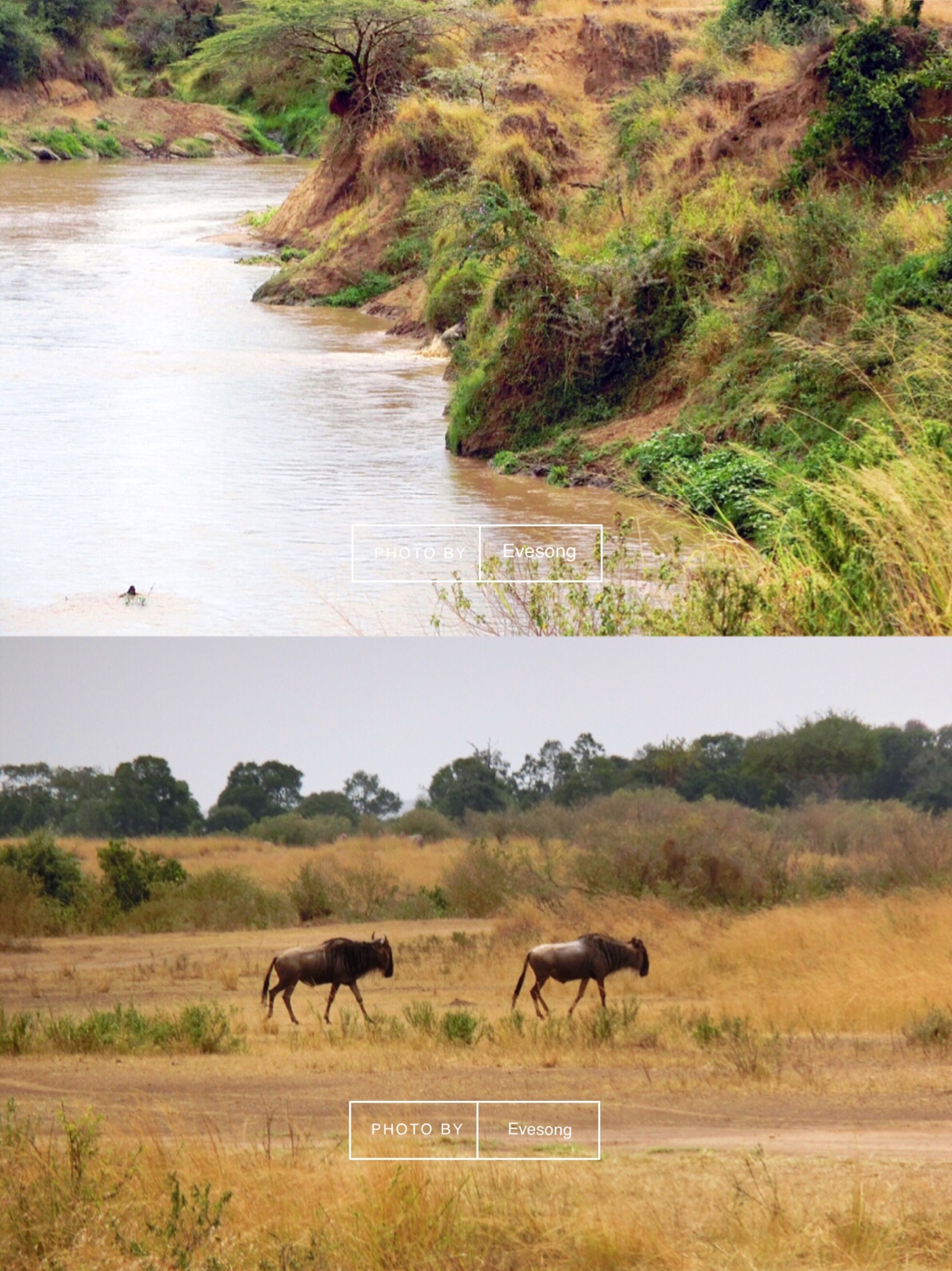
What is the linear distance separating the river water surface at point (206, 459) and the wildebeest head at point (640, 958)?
214 cm

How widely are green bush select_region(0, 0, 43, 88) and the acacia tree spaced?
2379 centimetres

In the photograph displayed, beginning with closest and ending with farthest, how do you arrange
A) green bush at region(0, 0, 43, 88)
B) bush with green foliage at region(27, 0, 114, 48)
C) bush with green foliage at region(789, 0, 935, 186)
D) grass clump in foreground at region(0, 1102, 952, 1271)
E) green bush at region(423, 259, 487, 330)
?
grass clump in foreground at region(0, 1102, 952, 1271) → bush with green foliage at region(789, 0, 935, 186) → green bush at region(423, 259, 487, 330) → green bush at region(0, 0, 43, 88) → bush with green foliage at region(27, 0, 114, 48)

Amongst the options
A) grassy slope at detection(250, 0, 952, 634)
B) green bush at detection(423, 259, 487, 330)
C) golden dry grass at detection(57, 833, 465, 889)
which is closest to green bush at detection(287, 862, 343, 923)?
golden dry grass at detection(57, 833, 465, 889)

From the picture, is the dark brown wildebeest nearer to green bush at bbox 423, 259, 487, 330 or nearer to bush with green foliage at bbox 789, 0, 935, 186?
bush with green foliage at bbox 789, 0, 935, 186

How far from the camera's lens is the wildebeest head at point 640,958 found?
14.3 feet

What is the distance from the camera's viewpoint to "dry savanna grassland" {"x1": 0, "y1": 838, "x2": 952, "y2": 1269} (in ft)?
13.1

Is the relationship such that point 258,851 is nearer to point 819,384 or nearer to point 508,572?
point 508,572

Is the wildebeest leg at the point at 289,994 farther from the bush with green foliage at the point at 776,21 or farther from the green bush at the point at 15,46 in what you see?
the green bush at the point at 15,46

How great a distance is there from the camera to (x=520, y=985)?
14.2ft

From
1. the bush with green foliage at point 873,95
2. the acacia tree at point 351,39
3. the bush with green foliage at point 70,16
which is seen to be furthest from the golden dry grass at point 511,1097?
the bush with green foliage at point 70,16

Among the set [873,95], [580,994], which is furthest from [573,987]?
[873,95]

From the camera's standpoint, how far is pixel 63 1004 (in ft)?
14.2

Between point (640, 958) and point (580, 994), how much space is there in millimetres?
193

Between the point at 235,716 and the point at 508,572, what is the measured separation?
182 cm
